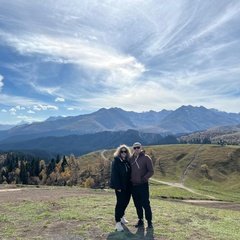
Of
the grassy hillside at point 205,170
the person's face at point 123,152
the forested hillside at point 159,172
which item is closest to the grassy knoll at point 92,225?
the person's face at point 123,152

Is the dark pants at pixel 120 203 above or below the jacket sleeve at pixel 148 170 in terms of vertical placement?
below

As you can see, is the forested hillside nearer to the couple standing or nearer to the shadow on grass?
the couple standing

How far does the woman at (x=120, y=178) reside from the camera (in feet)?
48.7

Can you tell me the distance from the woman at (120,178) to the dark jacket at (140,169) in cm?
29

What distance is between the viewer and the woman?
584 inches

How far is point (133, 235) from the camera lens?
13.9 m

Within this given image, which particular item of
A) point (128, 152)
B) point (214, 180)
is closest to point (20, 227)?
point (128, 152)

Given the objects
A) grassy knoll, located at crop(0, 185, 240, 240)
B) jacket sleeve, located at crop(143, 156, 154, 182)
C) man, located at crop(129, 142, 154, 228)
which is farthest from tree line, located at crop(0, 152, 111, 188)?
jacket sleeve, located at crop(143, 156, 154, 182)

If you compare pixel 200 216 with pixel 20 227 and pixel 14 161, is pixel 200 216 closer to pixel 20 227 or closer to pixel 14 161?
pixel 20 227

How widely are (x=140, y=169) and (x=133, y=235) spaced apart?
342 cm

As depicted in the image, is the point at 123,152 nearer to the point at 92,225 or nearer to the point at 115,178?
the point at 115,178

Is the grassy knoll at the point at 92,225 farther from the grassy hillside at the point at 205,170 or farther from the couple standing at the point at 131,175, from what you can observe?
the grassy hillside at the point at 205,170

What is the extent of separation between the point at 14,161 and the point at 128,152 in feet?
582

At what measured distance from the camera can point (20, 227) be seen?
50.7 feet
